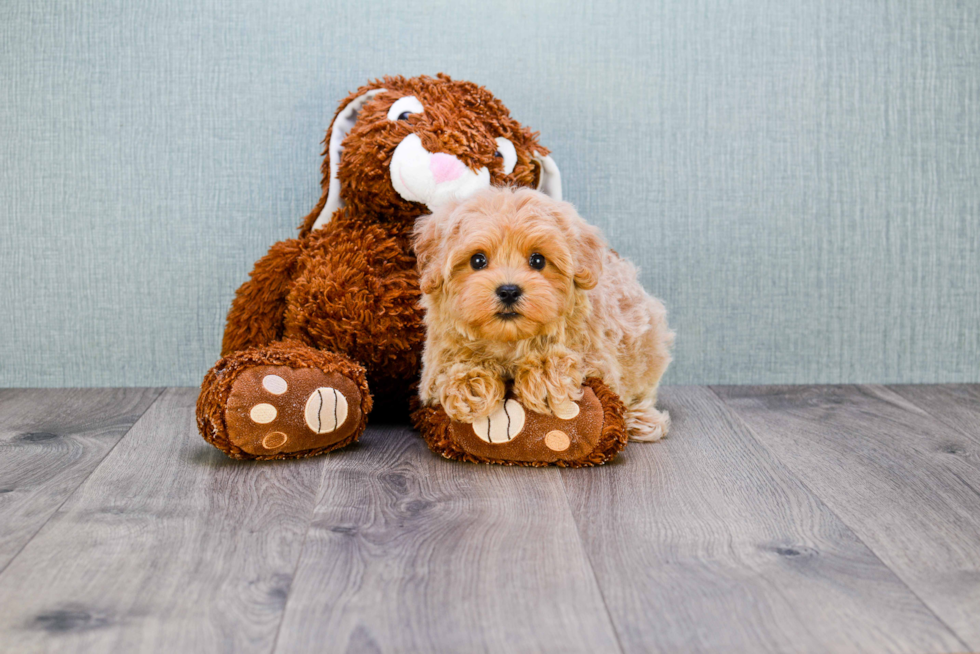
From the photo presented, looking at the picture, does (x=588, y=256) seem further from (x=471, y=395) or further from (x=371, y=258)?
(x=371, y=258)

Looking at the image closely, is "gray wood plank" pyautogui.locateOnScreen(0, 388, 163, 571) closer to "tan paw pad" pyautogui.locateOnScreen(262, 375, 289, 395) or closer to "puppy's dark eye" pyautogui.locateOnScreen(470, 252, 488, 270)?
"tan paw pad" pyautogui.locateOnScreen(262, 375, 289, 395)

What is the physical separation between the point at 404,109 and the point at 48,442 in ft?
2.53

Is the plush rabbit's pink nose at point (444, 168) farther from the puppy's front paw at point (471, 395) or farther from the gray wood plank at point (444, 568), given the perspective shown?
the gray wood plank at point (444, 568)

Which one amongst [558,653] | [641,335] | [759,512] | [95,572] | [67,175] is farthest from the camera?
[67,175]

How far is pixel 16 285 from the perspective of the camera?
172cm

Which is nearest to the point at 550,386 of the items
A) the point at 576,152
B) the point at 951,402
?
the point at 576,152

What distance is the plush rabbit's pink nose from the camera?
4.40 feet

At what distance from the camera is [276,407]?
47.9 inches

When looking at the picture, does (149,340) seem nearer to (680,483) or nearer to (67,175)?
(67,175)

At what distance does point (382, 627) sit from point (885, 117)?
148 centimetres

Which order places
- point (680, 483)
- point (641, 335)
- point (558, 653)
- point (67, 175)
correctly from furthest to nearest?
point (67, 175) → point (641, 335) → point (680, 483) → point (558, 653)

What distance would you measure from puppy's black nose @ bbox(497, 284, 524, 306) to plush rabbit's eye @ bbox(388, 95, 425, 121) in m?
0.43

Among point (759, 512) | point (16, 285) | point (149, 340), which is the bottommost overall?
point (759, 512)

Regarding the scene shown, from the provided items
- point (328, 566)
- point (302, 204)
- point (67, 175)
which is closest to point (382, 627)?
point (328, 566)
